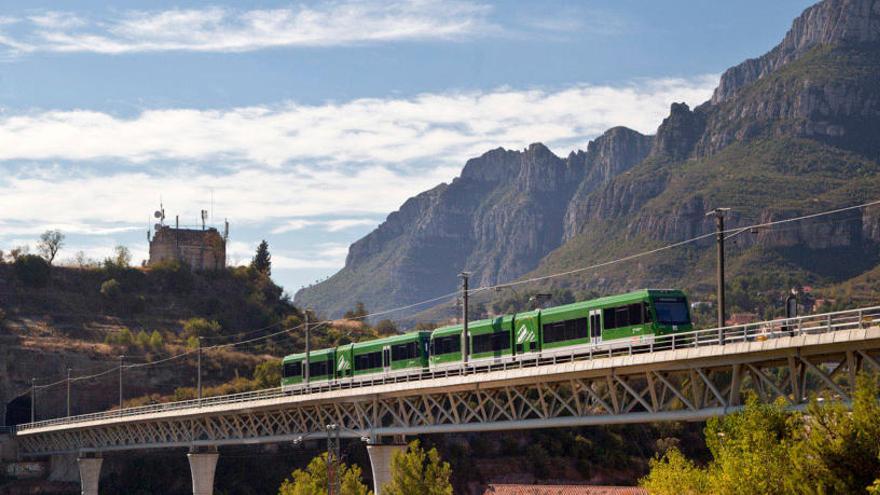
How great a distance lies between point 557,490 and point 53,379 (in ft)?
192

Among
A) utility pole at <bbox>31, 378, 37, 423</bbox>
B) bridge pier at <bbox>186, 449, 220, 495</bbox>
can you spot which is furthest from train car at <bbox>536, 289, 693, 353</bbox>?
utility pole at <bbox>31, 378, 37, 423</bbox>

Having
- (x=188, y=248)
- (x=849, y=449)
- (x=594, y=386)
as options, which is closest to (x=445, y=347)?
(x=594, y=386)

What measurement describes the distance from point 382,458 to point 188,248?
117 meters

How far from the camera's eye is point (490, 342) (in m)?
65.4

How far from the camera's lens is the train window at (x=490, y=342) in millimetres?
64312

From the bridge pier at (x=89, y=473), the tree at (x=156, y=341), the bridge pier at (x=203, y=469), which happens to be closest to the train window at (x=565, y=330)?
the bridge pier at (x=203, y=469)

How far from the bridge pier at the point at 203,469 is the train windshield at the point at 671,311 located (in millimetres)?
43710

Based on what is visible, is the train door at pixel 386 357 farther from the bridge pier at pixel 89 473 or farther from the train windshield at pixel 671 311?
the bridge pier at pixel 89 473

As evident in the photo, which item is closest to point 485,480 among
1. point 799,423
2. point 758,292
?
point 799,423

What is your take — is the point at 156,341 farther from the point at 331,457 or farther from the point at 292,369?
the point at 331,457

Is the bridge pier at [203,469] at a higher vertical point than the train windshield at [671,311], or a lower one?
lower

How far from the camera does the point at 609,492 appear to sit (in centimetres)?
9606

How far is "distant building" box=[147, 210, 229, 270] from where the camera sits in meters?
181

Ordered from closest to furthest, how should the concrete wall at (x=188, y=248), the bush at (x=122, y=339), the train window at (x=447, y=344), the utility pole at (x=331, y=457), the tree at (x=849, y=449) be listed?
the tree at (x=849, y=449) → the utility pole at (x=331, y=457) → the train window at (x=447, y=344) → the bush at (x=122, y=339) → the concrete wall at (x=188, y=248)
